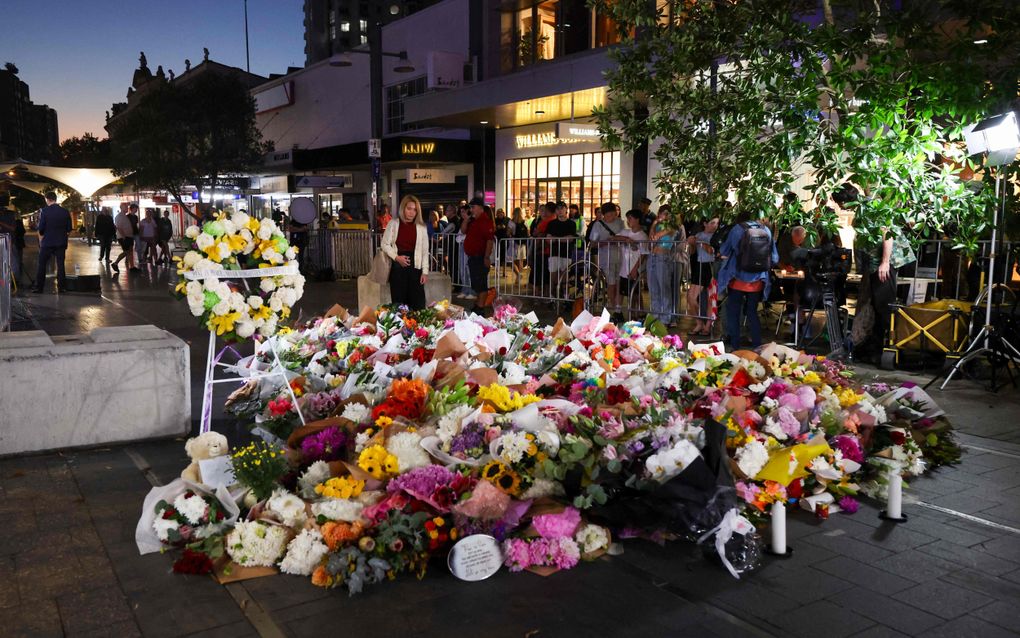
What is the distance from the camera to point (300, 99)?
1692 inches

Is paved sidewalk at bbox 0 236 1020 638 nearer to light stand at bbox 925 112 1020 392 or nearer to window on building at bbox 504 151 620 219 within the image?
light stand at bbox 925 112 1020 392

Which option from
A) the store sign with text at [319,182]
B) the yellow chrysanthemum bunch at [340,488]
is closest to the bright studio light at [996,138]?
the yellow chrysanthemum bunch at [340,488]

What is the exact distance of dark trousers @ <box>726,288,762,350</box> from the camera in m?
10.6

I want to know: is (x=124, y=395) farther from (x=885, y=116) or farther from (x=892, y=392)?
(x=885, y=116)

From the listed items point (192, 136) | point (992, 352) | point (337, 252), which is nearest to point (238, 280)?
point (992, 352)

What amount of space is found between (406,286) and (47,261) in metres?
11.3

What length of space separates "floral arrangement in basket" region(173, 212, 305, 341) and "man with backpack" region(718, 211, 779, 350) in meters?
5.94

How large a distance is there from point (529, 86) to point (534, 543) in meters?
17.1

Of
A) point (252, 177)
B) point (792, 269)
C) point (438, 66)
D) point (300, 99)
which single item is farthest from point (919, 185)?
point (252, 177)

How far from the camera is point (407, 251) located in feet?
35.7

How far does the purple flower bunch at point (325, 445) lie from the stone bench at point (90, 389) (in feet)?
6.35

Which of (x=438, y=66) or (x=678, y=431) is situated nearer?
(x=678, y=431)

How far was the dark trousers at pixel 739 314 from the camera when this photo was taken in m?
10.6

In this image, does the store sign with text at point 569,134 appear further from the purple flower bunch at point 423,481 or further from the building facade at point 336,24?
the building facade at point 336,24
